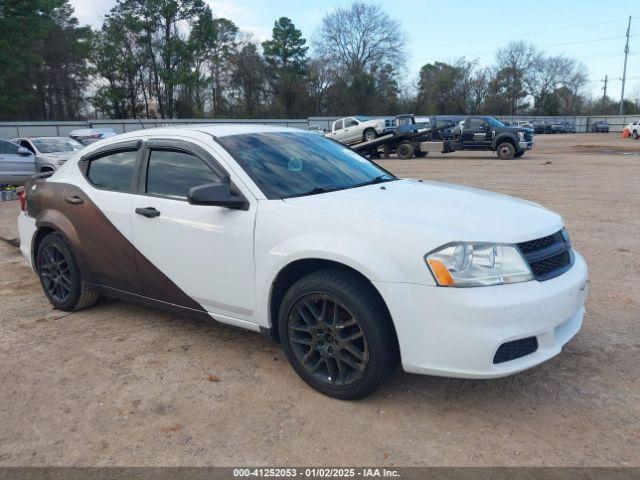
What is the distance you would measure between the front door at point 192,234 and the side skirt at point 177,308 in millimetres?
29

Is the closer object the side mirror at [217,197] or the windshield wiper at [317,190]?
the side mirror at [217,197]

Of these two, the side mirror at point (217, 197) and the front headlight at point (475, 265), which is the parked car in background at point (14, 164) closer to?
the side mirror at point (217, 197)

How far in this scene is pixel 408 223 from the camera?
9.71 feet

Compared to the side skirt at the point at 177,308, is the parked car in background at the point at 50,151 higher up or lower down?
higher up

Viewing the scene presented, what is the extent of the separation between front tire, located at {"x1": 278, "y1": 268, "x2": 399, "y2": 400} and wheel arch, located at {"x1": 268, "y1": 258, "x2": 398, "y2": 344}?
4 centimetres

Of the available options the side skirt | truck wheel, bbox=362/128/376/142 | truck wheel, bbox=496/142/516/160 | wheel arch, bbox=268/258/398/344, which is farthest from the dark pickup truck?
wheel arch, bbox=268/258/398/344

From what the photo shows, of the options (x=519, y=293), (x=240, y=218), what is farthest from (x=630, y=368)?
(x=240, y=218)

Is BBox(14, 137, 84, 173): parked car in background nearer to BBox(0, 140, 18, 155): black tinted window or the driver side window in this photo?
BBox(0, 140, 18, 155): black tinted window

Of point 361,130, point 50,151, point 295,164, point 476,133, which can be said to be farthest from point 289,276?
point 361,130

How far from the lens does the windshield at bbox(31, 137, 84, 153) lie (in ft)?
50.5

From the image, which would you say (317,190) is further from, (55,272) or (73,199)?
(55,272)

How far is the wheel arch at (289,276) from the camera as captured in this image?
314 centimetres

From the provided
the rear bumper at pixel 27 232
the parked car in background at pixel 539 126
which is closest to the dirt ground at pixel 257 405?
the rear bumper at pixel 27 232

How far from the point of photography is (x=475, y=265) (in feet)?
9.30
